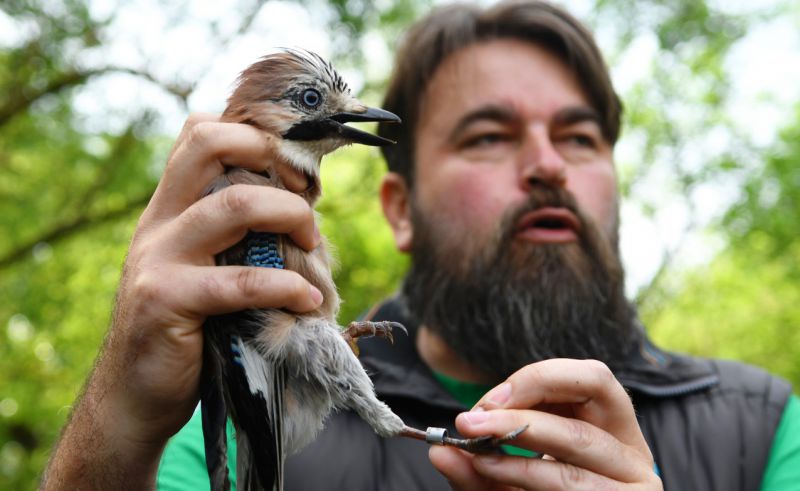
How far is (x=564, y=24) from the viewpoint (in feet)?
12.7

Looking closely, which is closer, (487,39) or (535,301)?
(535,301)

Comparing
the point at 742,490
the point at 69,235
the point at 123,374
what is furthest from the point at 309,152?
the point at 69,235

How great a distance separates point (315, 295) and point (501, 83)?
209 centimetres

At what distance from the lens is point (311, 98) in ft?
7.45

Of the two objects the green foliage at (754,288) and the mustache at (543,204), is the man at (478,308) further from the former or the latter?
the green foliage at (754,288)

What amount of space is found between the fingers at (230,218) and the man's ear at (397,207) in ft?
7.24

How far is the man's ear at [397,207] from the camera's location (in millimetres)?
4051

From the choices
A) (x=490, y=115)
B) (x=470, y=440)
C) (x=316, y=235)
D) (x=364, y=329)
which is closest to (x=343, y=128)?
(x=316, y=235)

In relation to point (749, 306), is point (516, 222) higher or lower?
higher

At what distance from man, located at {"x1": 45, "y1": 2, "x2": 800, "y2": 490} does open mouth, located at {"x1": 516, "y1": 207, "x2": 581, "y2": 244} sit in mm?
11

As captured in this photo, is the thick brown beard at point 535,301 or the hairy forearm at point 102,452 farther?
the thick brown beard at point 535,301

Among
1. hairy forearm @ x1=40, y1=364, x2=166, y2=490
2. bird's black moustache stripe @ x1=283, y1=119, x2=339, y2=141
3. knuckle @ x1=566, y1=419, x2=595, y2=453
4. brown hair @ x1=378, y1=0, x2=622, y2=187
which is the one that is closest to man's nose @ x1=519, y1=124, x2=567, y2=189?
brown hair @ x1=378, y1=0, x2=622, y2=187

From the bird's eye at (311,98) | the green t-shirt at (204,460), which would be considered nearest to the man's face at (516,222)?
the green t-shirt at (204,460)

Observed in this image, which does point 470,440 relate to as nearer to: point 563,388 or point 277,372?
point 563,388
